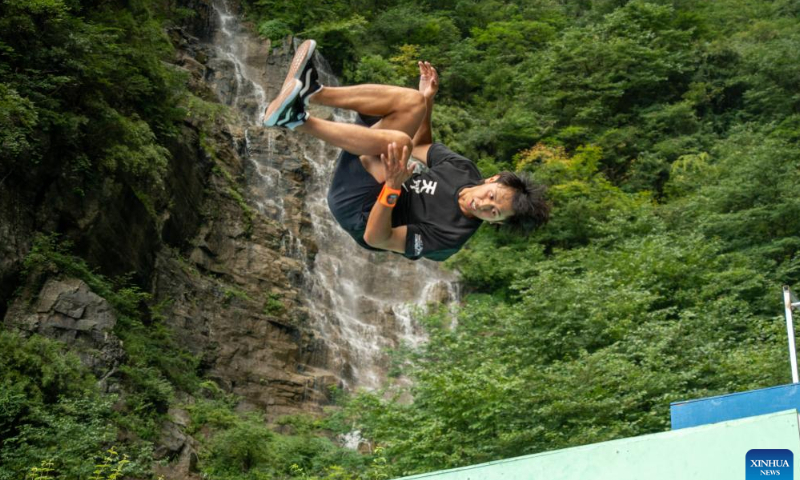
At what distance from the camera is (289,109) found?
3795 mm

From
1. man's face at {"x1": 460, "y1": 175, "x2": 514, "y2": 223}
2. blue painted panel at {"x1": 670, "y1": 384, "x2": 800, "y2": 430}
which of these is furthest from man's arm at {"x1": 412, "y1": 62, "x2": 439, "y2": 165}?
blue painted panel at {"x1": 670, "y1": 384, "x2": 800, "y2": 430}

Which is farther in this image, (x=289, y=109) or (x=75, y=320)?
(x=75, y=320)

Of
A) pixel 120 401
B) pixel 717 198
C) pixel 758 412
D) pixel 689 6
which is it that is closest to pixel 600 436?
pixel 758 412

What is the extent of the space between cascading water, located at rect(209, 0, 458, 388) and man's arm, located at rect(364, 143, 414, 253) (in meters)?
13.9

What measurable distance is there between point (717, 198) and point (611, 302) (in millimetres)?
6281

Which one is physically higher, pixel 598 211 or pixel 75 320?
pixel 598 211

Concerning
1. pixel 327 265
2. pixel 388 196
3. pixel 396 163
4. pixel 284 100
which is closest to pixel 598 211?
pixel 327 265

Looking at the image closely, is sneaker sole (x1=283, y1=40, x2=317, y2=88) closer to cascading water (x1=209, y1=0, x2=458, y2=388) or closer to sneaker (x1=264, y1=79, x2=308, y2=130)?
sneaker (x1=264, y1=79, x2=308, y2=130)

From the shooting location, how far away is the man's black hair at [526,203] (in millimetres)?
4164

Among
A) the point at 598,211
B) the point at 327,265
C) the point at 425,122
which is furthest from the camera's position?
the point at 598,211

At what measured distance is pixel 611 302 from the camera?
14.0 meters

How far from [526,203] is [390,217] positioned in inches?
26.9

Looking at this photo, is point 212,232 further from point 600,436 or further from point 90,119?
point 600,436

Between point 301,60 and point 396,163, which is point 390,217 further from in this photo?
point 301,60
